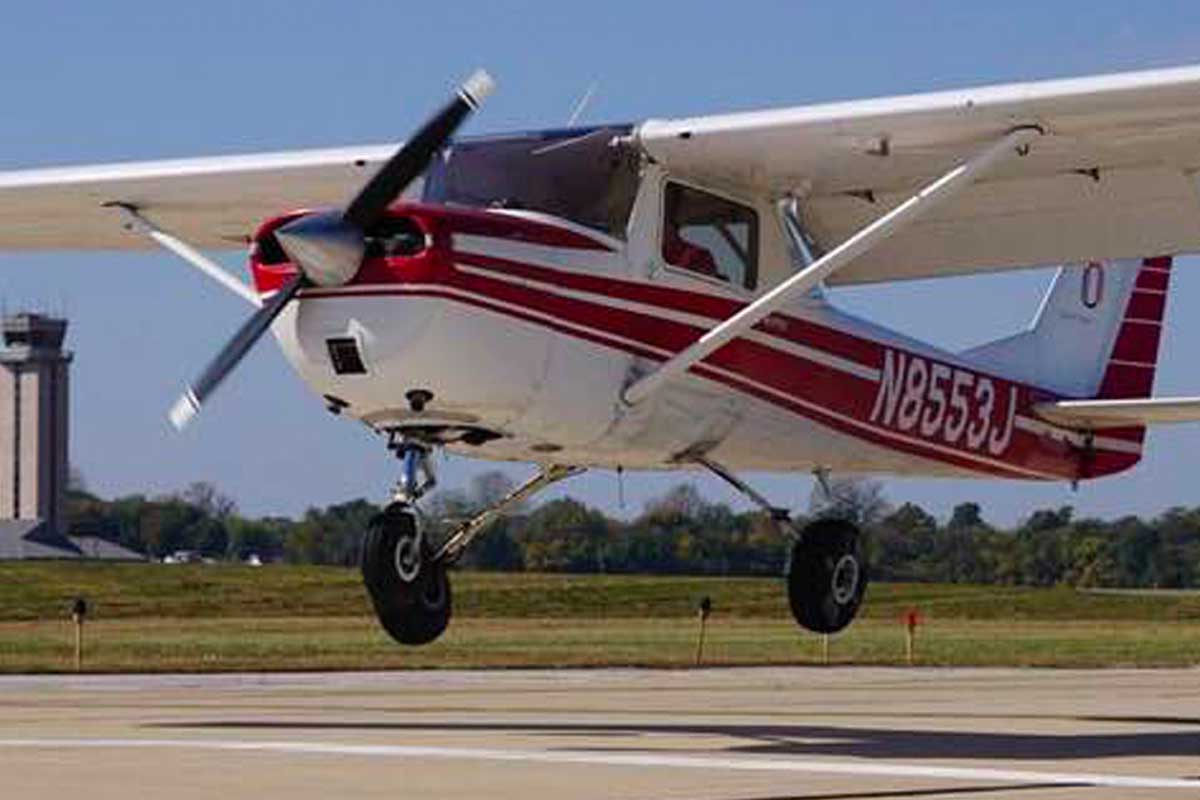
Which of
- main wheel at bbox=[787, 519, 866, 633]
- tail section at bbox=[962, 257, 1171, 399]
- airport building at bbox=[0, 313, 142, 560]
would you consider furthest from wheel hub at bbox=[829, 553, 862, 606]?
airport building at bbox=[0, 313, 142, 560]

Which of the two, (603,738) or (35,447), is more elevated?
(35,447)

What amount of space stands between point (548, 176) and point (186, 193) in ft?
16.2

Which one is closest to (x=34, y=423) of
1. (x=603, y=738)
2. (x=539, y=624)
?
Result: (x=539, y=624)

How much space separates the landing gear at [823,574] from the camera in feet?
73.6

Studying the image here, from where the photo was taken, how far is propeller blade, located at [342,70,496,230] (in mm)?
17438

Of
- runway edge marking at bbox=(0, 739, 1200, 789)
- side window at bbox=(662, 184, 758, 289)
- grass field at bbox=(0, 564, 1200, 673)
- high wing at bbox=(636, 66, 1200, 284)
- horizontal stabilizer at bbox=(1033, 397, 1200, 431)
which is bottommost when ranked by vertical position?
runway edge marking at bbox=(0, 739, 1200, 789)

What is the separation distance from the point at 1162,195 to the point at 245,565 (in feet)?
238

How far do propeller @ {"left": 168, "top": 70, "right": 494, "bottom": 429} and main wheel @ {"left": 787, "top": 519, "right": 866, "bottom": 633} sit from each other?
5715mm

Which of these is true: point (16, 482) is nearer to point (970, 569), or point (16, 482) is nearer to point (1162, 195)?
point (970, 569)

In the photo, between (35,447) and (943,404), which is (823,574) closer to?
(943,404)

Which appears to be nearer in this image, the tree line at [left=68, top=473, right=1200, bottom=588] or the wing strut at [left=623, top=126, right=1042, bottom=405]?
the wing strut at [left=623, top=126, right=1042, bottom=405]

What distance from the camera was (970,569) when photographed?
74.2 m

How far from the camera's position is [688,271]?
19969 mm

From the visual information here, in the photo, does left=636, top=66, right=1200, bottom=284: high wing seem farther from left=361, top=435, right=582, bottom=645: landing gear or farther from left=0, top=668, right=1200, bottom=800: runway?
left=0, top=668, right=1200, bottom=800: runway
